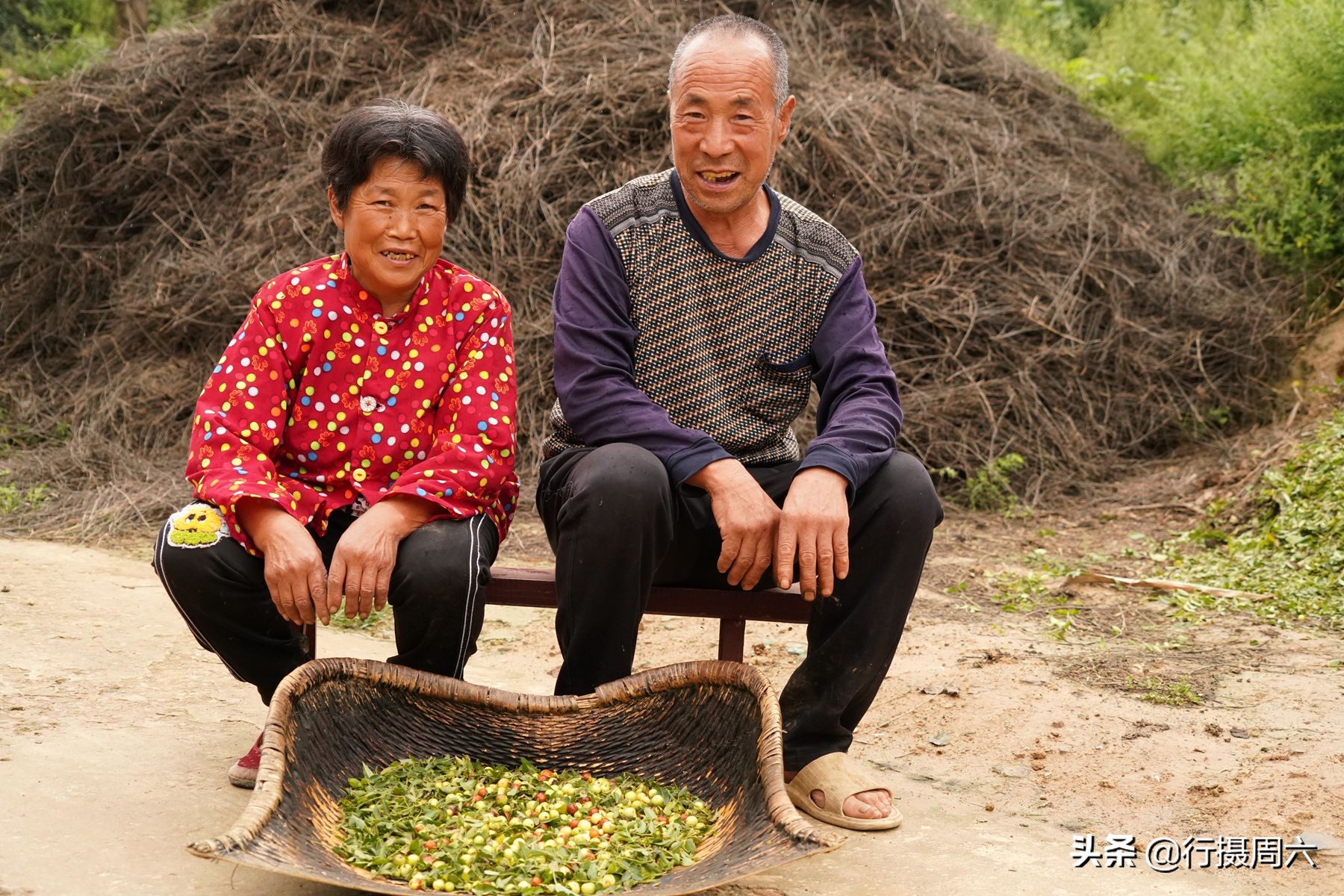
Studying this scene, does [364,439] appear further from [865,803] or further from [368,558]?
[865,803]

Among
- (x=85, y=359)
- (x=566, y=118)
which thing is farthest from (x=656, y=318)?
(x=85, y=359)

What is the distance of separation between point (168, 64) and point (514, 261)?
2.60 metres

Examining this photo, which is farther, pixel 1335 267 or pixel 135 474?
pixel 1335 267

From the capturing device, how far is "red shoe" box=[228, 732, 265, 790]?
7.76ft

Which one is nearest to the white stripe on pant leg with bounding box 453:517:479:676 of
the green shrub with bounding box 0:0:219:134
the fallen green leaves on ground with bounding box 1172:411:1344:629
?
the fallen green leaves on ground with bounding box 1172:411:1344:629

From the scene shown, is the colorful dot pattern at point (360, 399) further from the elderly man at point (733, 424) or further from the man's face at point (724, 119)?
the man's face at point (724, 119)

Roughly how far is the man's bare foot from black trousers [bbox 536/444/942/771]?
0.29 ft

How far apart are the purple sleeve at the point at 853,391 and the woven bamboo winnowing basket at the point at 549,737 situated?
1.41 ft

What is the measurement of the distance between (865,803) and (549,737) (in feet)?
2.06

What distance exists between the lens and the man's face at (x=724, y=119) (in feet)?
7.90

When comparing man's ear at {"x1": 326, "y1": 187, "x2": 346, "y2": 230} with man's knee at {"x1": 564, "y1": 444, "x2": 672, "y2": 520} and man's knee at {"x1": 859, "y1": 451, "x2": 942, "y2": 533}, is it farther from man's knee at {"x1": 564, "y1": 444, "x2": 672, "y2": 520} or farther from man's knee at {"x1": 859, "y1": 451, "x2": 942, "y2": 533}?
man's knee at {"x1": 859, "y1": 451, "x2": 942, "y2": 533}

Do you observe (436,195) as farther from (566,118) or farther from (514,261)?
(566,118)

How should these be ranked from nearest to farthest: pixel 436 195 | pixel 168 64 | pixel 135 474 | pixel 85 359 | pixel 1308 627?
pixel 436 195 → pixel 1308 627 → pixel 135 474 → pixel 85 359 → pixel 168 64

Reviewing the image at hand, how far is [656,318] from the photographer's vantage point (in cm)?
250
